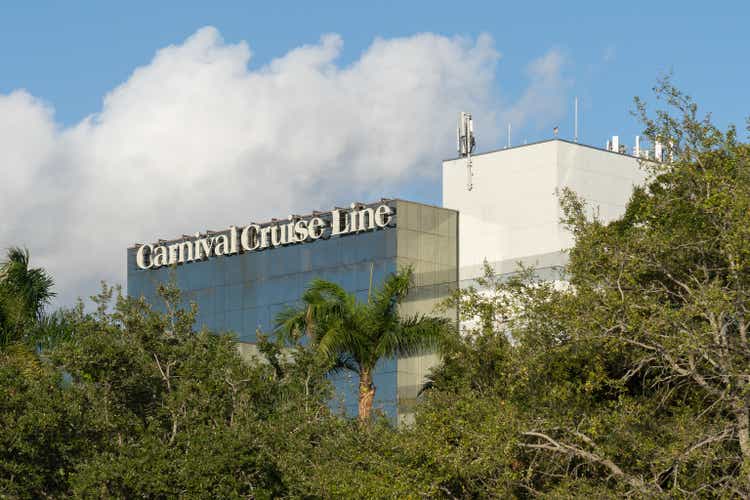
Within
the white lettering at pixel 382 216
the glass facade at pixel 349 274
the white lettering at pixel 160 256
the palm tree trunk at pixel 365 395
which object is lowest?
the palm tree trunk at pixel 365 395

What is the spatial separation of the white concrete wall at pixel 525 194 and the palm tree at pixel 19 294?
34636 mm

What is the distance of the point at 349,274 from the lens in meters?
72.1

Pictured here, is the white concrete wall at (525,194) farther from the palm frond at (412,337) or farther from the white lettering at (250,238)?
the palm frond at (412,337)

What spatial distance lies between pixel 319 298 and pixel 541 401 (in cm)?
1443

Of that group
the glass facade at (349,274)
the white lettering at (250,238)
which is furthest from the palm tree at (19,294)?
the white lettering at (250,238)

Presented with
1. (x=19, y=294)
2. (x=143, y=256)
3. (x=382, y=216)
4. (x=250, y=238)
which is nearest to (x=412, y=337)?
(x=19, y=294)

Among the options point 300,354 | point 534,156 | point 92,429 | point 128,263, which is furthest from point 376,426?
point 128,263

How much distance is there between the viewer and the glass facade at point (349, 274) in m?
68.8

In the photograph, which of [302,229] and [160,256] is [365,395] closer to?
[302,229]

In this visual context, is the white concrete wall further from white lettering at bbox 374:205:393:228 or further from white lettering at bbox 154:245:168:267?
white lettering at bbox 154:245:168:267

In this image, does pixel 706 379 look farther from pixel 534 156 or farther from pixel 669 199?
pixel 534 156

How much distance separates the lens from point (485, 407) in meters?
31.8

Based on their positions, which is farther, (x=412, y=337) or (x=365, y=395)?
(x=412, y=337)

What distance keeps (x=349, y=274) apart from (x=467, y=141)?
8.85 metres
